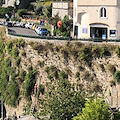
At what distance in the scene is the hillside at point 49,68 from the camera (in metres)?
38.5

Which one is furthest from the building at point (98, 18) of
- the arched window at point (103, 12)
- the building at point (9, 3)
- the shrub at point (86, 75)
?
the building at point (9, 3)

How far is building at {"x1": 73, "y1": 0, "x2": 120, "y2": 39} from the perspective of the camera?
41.4 meters

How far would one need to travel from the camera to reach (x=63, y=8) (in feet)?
187

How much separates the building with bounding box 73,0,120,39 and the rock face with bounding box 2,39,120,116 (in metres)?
3.67

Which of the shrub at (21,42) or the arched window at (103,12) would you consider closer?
the arched window at (103,12)

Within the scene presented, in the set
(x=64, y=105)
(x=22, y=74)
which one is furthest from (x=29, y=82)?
(x=64, y=105)

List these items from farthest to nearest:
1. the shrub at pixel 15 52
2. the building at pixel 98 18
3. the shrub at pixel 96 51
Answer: the shrub at pixel 15 52 → the building at pixel 98 18 → the shrub at pixel 96 51

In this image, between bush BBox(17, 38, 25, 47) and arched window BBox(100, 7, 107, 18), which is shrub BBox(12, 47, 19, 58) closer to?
bush BBox(17, 38, 25, 47)

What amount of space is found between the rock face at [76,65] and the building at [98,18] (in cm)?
367

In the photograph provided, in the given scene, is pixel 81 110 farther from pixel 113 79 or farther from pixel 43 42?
pixel 43 42

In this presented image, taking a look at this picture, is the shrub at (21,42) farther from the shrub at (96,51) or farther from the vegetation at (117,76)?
the vegetation at (117,76)

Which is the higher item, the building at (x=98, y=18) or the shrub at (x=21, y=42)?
the building at (x=98, y=18)

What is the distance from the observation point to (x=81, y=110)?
32.8 metres

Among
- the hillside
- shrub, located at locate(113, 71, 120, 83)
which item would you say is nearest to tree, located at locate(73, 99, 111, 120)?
the hillside
